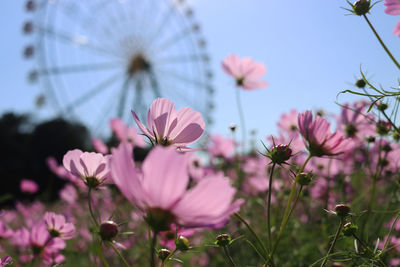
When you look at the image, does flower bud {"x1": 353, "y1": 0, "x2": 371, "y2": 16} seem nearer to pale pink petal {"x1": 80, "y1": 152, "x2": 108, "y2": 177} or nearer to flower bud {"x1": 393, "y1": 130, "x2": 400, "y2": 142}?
flower bud {"x1": 393, "y1": 130, "x2": 400, "y2": 142}

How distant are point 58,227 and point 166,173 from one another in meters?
0.37

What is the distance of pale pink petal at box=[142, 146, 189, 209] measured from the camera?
0.24 m

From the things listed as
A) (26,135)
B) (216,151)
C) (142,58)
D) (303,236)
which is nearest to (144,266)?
(216,151)

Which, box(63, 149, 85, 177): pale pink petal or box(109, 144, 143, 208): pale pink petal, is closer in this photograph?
box(109, 144, 143, 208): pale pink petal

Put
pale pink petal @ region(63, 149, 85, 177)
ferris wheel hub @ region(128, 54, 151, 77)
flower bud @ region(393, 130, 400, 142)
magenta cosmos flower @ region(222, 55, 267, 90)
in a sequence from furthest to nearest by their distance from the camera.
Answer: ferris wheel hub @ region(128, 54, 151, 77) → magenta cosmos flower @ region(222, 55, 267, 90) → flower bud @ region(393, 130, 400, 142) → pale pink petal @ region(63, 149, 85, 177)

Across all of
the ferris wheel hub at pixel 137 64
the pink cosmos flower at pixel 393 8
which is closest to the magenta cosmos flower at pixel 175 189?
the pink cosmos flower at pixel 393 8

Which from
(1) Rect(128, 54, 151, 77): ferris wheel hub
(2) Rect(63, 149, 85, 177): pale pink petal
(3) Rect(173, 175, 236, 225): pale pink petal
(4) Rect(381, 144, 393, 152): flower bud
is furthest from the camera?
(1) Rect(128, 54, 151, 77): ferris wheel hub

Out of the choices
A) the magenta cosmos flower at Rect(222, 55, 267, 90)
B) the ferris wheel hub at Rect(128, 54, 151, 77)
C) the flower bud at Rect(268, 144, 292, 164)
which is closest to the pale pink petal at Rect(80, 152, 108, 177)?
the flower bud at Rect(268, 144, 292, 164)

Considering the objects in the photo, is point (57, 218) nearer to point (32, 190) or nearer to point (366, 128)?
point (366, 128)

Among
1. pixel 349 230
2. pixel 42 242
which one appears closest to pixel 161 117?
pixel 349 230

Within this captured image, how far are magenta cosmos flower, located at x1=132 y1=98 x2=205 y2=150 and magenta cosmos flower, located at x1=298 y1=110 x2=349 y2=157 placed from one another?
0.43ft

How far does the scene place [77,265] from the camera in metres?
1.48

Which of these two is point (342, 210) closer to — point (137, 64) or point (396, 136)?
point (396, 136)

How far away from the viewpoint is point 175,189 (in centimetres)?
25
